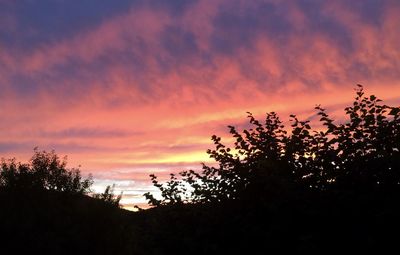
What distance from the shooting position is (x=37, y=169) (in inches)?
1278

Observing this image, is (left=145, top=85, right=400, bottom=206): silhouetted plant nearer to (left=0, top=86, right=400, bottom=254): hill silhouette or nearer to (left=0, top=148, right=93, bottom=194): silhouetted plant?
(left=0, top=86, right=400, bottom=254): hill silhouette

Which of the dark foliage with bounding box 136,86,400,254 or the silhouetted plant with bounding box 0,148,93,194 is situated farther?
the silhouetted plant with bounding box 0,148,93,194

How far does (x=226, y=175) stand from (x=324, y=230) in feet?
7.85

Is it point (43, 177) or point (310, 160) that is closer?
point (310, 160)

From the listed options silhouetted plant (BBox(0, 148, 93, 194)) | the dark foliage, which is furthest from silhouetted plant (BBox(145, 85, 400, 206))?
silhouetted plant (BBox(0, 148, 93, 194))

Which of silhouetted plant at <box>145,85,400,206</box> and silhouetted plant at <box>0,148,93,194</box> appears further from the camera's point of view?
silhouetted plant at <box>0,148,93,194</box>

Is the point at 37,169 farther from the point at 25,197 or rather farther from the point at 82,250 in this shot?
the point at 82,250

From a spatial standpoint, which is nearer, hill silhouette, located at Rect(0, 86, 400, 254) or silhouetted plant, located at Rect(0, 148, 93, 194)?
hill silhouette, located at Rect(0, 86, 400, 254)

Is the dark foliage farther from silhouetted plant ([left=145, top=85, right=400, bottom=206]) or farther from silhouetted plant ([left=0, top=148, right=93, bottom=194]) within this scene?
silhouetted plant ([left=0, top=148, right=93, bottom=194])

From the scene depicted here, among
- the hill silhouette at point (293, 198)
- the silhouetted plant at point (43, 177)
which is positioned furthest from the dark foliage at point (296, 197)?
the silhouetted plant at point (43, 177)

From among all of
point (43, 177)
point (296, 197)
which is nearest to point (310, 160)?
point (296, 197)

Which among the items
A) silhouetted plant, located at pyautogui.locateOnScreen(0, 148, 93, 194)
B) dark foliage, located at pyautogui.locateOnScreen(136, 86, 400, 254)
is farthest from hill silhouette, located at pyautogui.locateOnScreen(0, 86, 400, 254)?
silhouetted plant, located at pyautogui.locateOnScreen(0, 148, 93, 194)

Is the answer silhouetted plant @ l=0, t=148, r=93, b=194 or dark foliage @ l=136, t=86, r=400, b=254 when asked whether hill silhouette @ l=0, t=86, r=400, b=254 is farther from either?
silhouetted plant @ l=0, t=148, r=93, b=194

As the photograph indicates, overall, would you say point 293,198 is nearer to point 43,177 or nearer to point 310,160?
point 310,160
